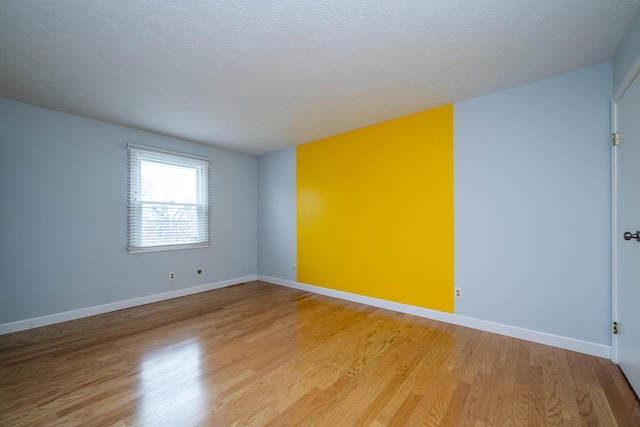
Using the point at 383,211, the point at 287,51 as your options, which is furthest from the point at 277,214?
the point at 287,51

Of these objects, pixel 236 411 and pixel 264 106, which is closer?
pixel 236 411

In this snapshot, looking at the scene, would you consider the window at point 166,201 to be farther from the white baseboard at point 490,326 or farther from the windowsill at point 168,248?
the white baseboard at point 490,326

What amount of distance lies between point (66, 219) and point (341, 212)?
11.6ft

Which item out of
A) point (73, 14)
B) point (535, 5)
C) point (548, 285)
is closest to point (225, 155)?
point (73, 14)

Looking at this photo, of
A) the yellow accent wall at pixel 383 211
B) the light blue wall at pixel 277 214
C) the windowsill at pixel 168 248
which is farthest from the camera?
the light blue wall at pixel 277 214

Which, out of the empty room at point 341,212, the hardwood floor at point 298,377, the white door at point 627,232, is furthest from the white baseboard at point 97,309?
the white door at point 627,232

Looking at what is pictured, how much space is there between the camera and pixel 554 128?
2373 mm

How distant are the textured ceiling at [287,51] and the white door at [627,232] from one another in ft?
1.90

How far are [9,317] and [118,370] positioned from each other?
187cm

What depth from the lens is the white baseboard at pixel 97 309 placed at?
9.03 feet

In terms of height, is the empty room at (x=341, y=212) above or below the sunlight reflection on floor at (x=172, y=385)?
above

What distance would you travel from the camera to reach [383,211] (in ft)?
11.4

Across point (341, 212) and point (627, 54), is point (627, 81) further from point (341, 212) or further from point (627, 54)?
point (341, 212)

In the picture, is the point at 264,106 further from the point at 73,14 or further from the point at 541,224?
the point at 541,224
